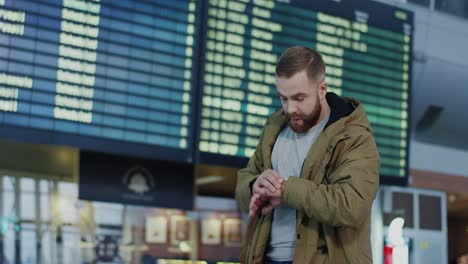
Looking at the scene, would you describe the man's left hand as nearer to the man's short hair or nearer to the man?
the man

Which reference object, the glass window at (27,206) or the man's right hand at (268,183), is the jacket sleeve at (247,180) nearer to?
the man's right hand at (268,183)

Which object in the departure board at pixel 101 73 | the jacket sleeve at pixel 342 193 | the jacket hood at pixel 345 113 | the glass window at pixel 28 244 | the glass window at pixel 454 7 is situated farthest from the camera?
the glass window at pixel 454 7

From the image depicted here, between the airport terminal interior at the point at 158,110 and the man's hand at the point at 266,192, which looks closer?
the man's hand at the point at 266,192

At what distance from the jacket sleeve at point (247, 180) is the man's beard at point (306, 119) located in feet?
0.33

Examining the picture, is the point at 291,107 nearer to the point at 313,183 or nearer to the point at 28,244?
the point at 313,183

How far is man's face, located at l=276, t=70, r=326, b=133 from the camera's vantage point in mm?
1120

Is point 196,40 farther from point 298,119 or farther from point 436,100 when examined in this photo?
point 298,119

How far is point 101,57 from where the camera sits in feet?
9.29

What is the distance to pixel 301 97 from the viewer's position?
1.13m

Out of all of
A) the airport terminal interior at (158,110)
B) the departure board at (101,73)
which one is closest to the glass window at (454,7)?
the airport terminal interior at (158,110)

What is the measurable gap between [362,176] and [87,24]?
190cm

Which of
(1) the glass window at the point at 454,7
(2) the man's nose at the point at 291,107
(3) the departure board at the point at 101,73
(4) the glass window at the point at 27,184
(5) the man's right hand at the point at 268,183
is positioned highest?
(1) the glass window at the point at 454,7

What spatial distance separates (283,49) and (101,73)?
0.83 m

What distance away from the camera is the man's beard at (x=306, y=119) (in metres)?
1.16
